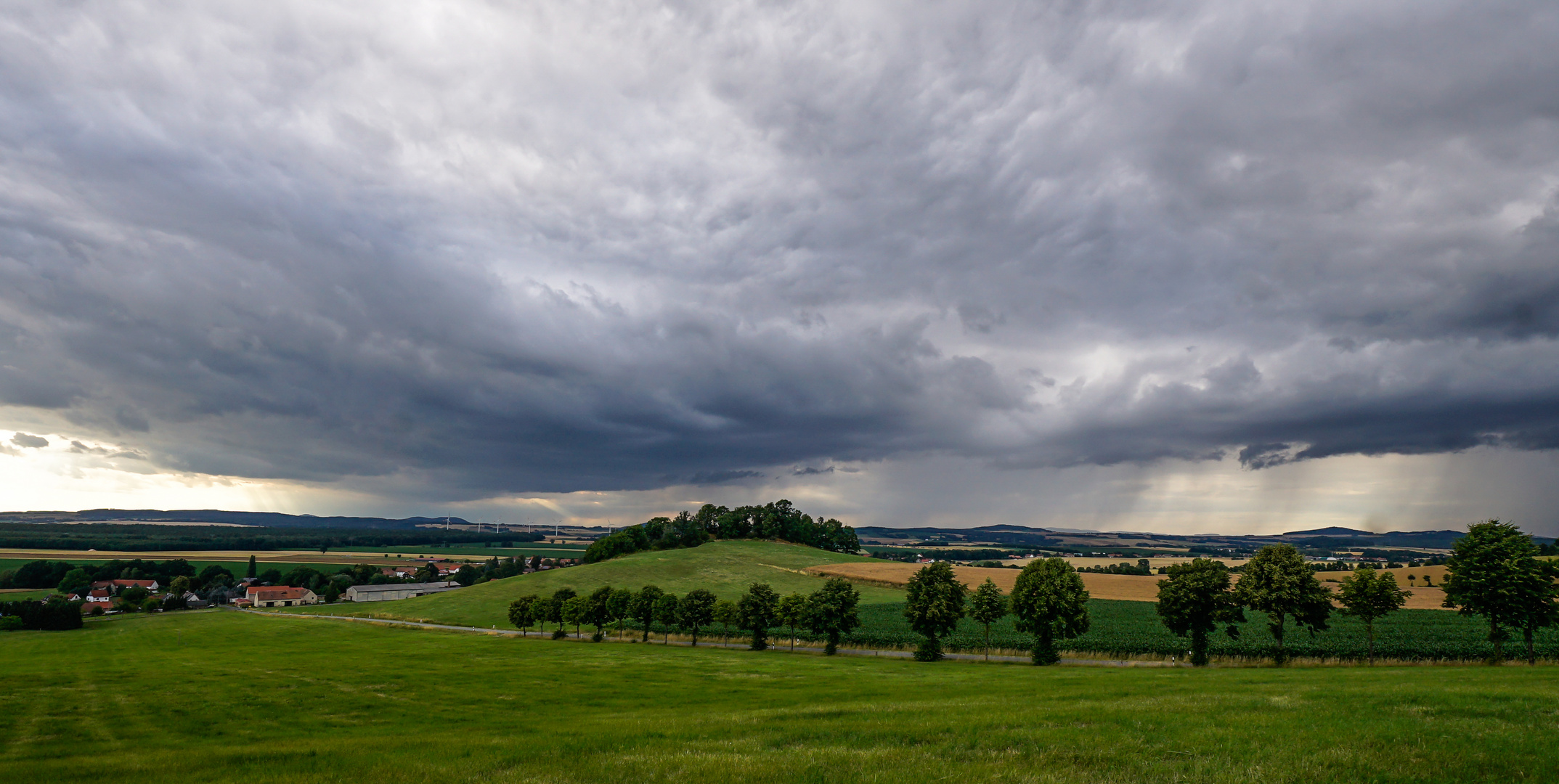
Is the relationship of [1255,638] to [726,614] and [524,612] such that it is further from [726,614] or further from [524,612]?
[524,612]

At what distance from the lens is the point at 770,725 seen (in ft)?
70.2

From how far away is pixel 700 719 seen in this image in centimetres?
2452

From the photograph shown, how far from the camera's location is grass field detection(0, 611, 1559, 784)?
13695 mm

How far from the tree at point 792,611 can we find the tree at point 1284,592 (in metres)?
47.6

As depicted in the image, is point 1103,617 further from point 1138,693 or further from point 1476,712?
point 1476,712

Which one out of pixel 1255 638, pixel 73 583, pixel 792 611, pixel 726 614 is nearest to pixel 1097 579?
pixel 1255 638

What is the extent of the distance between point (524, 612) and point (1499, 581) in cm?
12054

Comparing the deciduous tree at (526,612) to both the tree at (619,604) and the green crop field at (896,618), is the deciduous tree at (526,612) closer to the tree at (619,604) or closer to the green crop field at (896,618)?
the green crop field at (896,618)

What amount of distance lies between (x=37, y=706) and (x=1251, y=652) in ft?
304

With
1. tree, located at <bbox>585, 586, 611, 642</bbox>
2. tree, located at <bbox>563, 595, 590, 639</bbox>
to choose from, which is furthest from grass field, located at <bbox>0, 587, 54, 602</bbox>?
tree, located at <bbox>585, 586, 611, 642</bbox>

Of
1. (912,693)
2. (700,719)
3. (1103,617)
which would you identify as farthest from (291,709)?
(1103,617)

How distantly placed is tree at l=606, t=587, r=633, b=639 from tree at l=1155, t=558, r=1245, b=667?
7153cm

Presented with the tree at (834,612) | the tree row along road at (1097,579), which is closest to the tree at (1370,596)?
the tree at (834,612)

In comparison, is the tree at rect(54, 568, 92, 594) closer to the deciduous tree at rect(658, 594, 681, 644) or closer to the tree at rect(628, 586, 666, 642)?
the tree at rect(628, 586, 666, 642)
